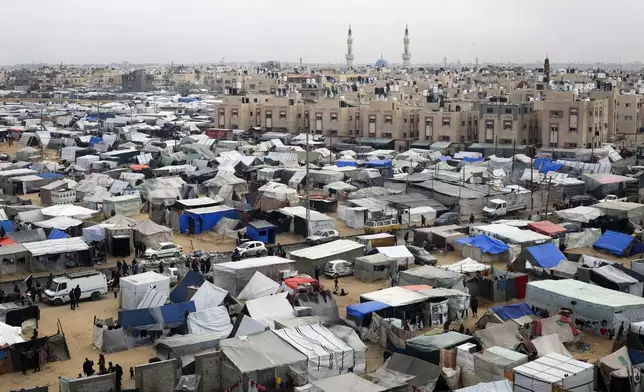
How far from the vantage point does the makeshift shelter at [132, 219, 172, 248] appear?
1752 cm

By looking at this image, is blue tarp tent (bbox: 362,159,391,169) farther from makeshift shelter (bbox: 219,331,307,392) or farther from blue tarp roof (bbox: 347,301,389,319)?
makeshift shelter (bbox: 219,331,307,392)

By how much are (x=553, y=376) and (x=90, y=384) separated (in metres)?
5.44

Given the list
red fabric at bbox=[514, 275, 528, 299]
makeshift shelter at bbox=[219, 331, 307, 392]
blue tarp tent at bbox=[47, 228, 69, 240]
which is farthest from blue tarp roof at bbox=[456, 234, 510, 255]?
blue tarp tent at bbox=[47, 228, 69, 240]

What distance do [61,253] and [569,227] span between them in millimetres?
11942

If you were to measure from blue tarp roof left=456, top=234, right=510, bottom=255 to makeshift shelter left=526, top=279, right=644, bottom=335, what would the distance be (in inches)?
131

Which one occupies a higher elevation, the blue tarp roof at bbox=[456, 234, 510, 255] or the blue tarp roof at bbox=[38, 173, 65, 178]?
the blue tarp roof at bbox=[38, 173, 65, 178]

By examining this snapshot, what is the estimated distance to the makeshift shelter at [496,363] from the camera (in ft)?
31.6

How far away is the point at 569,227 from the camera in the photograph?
19438 mm

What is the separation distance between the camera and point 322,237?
61.3 feet

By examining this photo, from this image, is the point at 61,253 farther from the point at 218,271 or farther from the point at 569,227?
the point at 569,227

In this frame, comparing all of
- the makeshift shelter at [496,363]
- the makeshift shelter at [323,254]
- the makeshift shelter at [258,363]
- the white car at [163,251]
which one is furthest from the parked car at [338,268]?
the makeshift shelter at [496,363]

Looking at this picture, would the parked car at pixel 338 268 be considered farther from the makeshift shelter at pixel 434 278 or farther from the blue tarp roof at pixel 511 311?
the blue tarp roof at pixel 511 311

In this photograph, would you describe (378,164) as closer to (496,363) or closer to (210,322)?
(210,322)

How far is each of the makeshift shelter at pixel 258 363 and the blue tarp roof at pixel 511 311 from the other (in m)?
3.72
